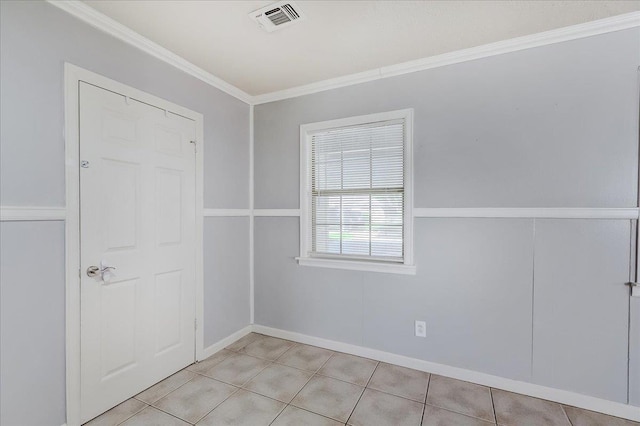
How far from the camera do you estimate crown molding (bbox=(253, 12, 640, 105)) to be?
1875 millimetres

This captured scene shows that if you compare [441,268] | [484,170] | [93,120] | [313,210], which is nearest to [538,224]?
[484,170]

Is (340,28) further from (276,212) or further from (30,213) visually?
(30,213)

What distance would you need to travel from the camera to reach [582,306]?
6.38 ft

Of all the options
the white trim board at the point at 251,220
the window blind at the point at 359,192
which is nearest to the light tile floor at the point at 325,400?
the white trim board at the point at 251,220

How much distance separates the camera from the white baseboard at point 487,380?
6.12 feet

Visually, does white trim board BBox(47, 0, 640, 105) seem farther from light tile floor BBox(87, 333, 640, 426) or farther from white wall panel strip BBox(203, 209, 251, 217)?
light tile floor BBox(87, 333, 640, 426)

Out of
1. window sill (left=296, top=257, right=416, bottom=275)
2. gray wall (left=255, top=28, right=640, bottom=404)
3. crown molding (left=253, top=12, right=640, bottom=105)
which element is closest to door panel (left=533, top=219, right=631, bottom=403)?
gray wall (left=255, top=28, right=640, bottom=404)

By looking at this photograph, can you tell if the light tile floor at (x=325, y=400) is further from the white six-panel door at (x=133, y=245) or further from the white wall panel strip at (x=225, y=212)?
the white wall panel strip at (x=225, y=212)

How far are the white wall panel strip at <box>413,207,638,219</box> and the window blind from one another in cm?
31

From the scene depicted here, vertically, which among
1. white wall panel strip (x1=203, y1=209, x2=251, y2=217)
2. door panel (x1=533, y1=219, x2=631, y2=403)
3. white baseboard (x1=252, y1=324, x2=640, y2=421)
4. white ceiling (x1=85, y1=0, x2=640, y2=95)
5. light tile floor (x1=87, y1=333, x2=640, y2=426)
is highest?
white ceiling (x1=85, y1=0, x2=640, y2=95)

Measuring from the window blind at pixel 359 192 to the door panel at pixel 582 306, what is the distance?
106 cm

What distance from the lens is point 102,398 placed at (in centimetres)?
185

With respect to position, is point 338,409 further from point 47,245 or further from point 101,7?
point 101,7

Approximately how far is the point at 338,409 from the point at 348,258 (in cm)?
121
